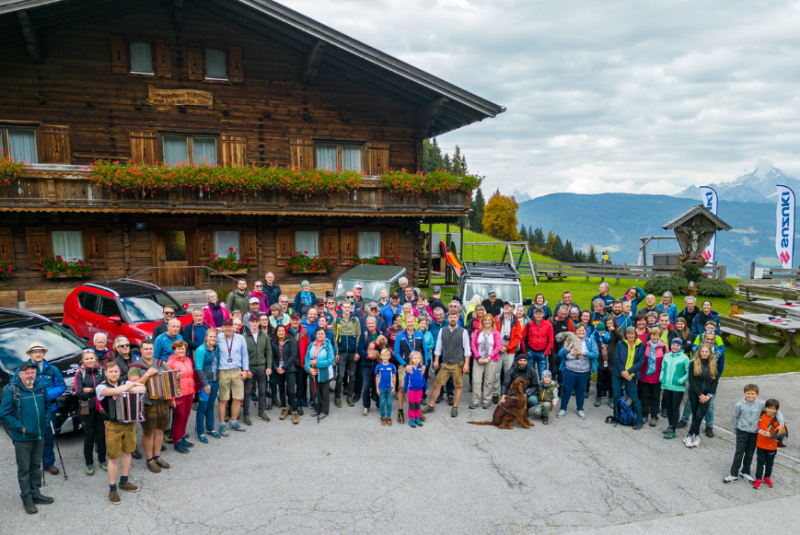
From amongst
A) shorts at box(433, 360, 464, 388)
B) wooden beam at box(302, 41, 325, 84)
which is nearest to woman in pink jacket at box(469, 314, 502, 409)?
shorts at box(433, 360, 464, 388)

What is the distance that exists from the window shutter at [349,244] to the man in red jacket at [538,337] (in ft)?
38.8

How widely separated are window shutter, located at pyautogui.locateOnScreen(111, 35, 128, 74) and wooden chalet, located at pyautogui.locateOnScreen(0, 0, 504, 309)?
0.19 ft

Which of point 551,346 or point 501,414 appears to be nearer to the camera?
point 501,414

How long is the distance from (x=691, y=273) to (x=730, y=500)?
1854 centimetres

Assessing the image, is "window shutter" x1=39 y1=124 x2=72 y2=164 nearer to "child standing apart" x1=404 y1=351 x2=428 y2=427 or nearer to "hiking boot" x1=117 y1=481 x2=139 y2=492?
"hiking boot" x1=117 y1=481 x2=139 y2=492

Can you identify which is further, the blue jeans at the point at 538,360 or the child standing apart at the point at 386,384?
the blue jeans at the point at 538,360

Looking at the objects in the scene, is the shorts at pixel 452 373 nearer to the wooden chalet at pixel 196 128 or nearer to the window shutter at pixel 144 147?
the wooden chalet at pixel 196 128

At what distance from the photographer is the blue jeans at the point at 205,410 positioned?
8141 mm

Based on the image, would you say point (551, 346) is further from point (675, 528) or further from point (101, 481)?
point (101, 481)

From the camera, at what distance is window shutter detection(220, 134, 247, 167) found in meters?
19.4

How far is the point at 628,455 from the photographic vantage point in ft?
26.2

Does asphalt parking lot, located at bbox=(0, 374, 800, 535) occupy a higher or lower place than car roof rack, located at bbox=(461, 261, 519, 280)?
lower

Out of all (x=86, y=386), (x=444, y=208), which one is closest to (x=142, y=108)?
(x=444, y=208)

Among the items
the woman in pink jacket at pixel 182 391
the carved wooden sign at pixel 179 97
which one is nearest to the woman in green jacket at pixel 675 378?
the woman in pink jacket at pixel 182 391
